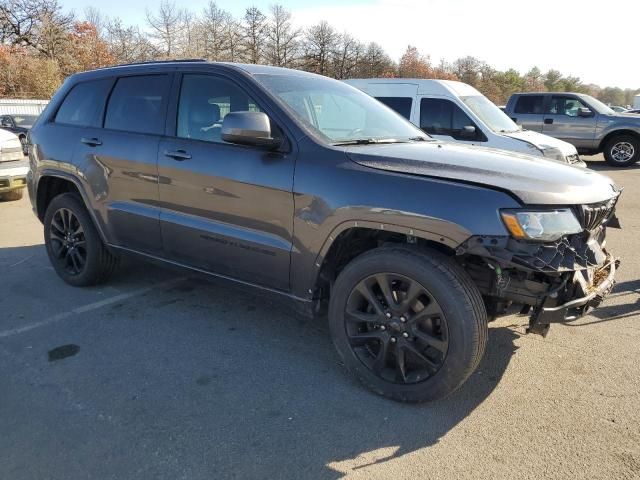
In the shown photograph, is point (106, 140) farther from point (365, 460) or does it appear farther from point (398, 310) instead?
point (365, 460)

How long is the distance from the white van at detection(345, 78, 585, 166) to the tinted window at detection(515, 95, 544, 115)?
6.08 m

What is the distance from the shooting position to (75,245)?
4.68m

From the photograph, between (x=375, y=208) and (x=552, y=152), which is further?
(x=552, y=152)

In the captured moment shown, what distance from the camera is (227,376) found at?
10.6ft

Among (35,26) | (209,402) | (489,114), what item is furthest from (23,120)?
(35,26)

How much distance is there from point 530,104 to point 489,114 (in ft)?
22.4

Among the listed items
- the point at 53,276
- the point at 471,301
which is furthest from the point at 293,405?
the point at 53,276

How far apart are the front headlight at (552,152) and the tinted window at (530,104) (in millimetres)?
7092

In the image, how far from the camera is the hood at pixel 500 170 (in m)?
2.63

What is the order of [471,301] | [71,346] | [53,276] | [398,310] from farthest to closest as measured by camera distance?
[53,276]
[71,346]
[398,310]
[471,301]

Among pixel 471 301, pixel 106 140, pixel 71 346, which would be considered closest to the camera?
pixel 471 301

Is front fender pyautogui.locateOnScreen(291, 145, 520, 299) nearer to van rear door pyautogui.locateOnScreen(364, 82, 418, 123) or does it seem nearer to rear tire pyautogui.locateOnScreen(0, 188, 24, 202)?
van rear door pyautogui.locateOnScreen(364, 82, 418, 123)

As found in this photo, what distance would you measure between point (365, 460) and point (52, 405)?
1.75 metres

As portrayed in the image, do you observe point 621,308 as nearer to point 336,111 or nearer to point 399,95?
point 336,111
